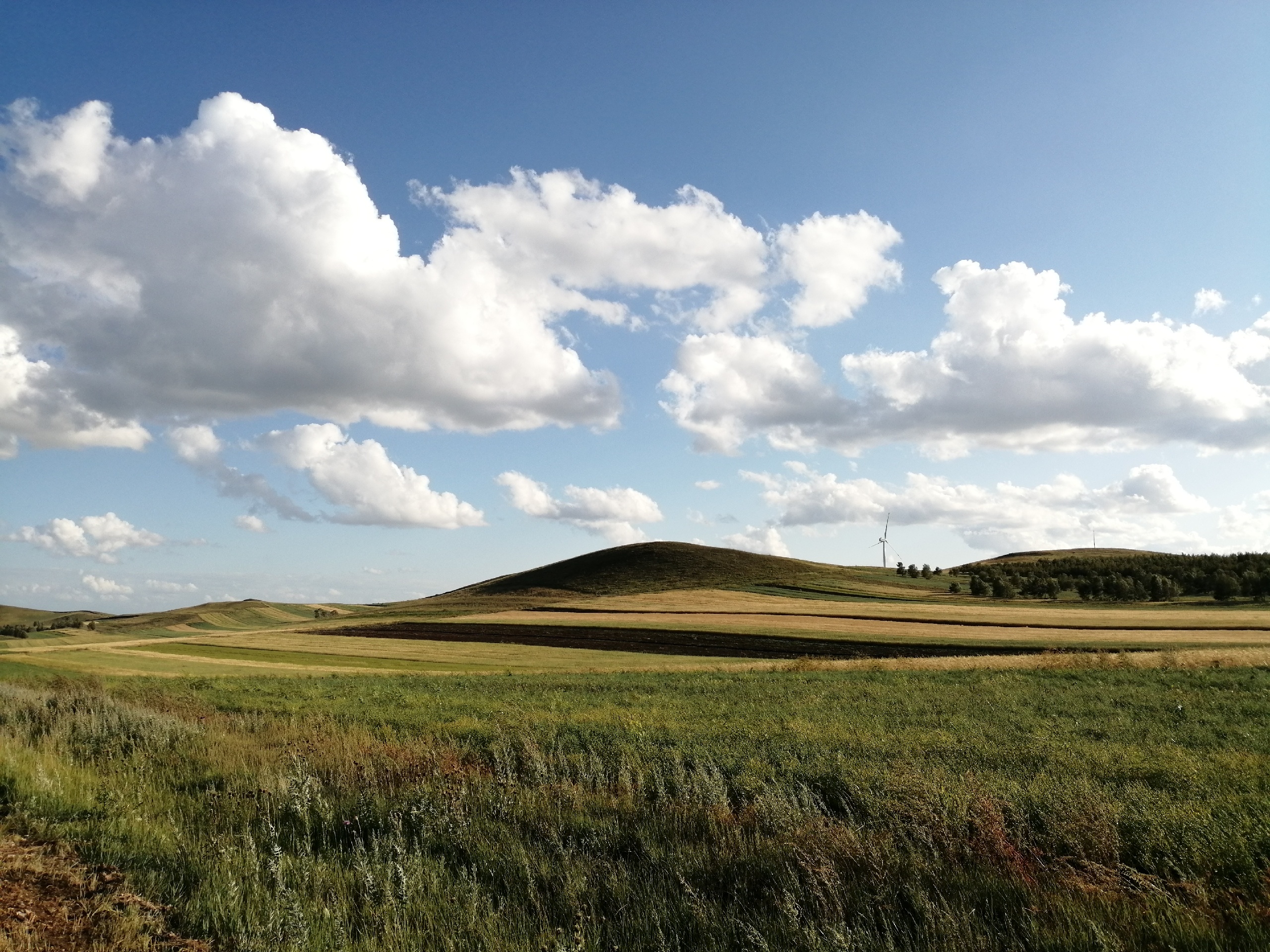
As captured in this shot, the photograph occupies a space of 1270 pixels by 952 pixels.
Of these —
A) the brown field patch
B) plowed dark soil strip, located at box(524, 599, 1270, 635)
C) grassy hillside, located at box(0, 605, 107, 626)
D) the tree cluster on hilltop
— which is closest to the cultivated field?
plowed dark soil strip, located at box(524, 599, 1270, 635)

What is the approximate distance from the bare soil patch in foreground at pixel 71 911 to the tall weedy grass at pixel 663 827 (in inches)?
11.3

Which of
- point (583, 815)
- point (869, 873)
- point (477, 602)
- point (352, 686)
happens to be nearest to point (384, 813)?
point (583, 815)

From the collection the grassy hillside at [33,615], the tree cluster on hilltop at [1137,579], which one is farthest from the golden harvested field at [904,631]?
the grassy hillside at [33,615]

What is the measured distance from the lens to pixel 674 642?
189 feet

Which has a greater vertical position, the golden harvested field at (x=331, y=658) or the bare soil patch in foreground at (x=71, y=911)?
the bare soil patch in foreground at (x=71, y=911)

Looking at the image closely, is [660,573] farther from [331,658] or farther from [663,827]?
[663,827]

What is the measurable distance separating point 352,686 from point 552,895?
25.1 metres

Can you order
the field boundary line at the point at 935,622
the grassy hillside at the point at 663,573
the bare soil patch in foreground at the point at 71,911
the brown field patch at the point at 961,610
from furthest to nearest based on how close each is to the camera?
the grassy hillside at the point at 663,573
the brown field patch at the point at 961,610
the field boundary line at the point at 935,622
the bare soil patch in foreground at the point at 71,911

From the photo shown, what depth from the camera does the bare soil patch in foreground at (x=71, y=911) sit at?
5.94 m

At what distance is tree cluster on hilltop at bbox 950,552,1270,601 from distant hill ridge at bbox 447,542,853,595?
26.9 metres

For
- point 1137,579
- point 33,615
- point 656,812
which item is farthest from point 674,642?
point 33,615

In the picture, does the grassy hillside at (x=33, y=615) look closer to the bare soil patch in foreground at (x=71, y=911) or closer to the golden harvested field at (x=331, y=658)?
the golden harvested field at (x=331, y=658)

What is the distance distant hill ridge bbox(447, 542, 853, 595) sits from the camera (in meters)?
132

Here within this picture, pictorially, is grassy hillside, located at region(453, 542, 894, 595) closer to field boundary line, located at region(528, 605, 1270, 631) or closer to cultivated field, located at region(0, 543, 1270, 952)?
field boundary line, located at region(528, 605, 1270, 631)
